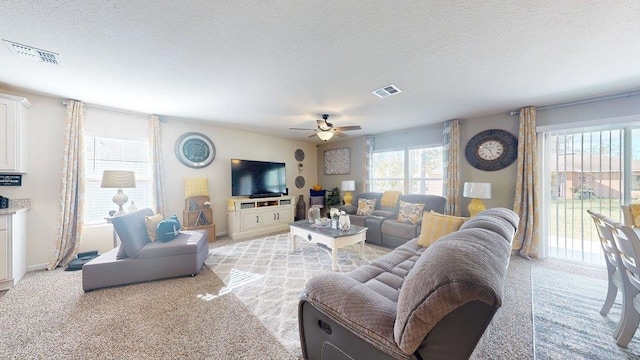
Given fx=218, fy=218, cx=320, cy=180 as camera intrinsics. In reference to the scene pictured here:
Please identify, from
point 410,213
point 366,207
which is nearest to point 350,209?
point 366,207

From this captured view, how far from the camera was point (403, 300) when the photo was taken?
3.04 feet

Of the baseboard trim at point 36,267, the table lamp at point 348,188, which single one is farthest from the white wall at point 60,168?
the table lamp at point 348,188

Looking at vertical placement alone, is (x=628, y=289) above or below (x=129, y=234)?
below

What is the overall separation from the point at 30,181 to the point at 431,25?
5148 mm

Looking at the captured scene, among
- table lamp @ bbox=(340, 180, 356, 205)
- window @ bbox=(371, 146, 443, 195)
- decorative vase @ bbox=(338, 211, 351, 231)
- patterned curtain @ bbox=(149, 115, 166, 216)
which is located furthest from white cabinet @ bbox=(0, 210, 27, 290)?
window @ bbox=(371, 146, 443, 195)

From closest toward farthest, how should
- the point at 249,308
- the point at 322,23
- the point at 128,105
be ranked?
the point at 322,23
the point at 249,308
the point at 128,105

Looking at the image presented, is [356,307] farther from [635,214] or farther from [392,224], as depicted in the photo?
[635,214]

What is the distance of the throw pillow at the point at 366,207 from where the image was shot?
4747mm

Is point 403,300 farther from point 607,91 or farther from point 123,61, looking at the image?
point 607,91

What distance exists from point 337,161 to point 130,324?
5191 mm

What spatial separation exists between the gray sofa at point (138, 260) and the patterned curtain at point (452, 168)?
4316 millimetres

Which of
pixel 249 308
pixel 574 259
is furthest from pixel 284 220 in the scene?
pixel 574 259

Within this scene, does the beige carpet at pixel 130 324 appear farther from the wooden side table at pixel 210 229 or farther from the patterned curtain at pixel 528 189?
the patterned curtain at pixel 528 189

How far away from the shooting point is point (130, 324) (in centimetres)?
186
